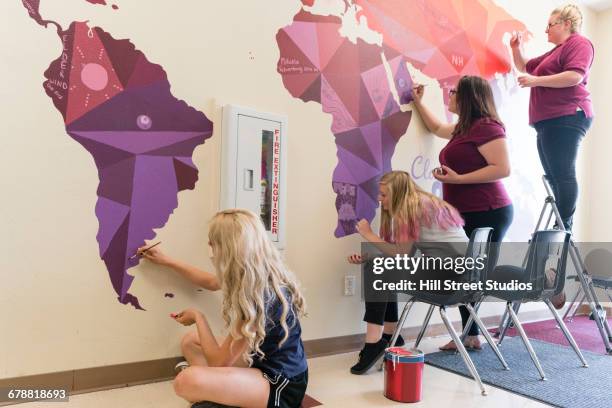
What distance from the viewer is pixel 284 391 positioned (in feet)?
5.23

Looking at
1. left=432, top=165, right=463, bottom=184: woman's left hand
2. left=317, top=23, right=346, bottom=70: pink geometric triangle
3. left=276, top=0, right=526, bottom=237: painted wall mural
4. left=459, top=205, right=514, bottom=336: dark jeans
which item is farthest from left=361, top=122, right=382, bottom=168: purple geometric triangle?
Answer: left=459, top=205, right=514, bottom=336: dark jeans

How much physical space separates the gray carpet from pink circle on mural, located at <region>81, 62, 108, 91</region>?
2.19 metres

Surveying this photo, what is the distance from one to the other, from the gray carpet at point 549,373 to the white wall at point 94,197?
77 centimetres

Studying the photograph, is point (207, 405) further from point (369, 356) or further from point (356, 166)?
point (356, 166)

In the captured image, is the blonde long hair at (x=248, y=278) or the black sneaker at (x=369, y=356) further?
the black sneaker at (x=369, y=356)

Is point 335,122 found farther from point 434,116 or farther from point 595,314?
point 595,314

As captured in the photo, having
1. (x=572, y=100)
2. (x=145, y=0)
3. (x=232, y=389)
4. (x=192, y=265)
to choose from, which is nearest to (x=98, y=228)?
(x=192, y=265)

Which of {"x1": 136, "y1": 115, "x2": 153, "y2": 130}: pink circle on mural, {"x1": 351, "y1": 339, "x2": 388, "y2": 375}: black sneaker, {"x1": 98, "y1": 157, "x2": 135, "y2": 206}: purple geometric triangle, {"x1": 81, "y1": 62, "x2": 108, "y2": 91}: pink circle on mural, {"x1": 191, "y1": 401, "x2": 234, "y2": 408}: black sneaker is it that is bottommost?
{"x1": 351, "y1": 339, "x2": 388, "y2": 375}: black sneaker

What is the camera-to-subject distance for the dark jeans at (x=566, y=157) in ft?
9.75

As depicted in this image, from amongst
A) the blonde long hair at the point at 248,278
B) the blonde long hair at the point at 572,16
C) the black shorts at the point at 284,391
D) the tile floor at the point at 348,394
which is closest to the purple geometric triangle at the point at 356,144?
the blonde long hair at the point at 248,278

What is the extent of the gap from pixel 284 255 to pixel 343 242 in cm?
44

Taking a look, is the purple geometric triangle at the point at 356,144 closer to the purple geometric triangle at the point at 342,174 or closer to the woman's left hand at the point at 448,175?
the purple geometric triangle at the point at 342,174

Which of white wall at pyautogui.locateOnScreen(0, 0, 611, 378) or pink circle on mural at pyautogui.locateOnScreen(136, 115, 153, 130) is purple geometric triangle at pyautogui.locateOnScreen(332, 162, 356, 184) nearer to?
white wall at pyautogui.locateOnScreen(0, 0, 611, 378)

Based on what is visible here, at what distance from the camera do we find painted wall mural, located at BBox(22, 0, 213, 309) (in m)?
1.84
